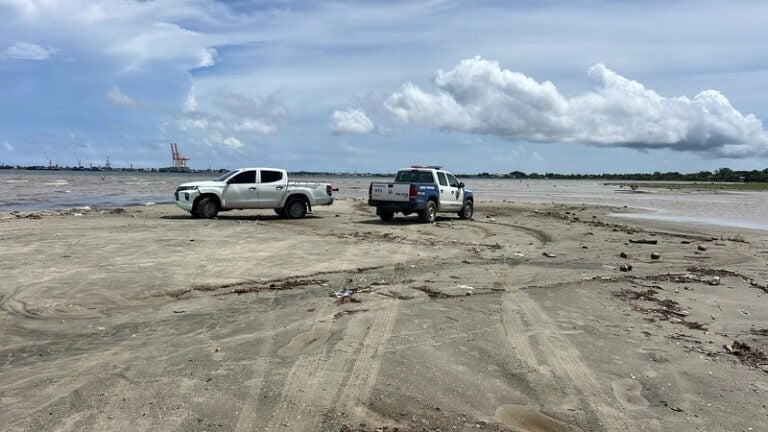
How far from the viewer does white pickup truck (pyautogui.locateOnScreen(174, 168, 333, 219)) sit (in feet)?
67.2

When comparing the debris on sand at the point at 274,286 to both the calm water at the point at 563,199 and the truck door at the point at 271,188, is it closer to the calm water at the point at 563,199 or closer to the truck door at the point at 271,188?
the truck door at the point at 271,188

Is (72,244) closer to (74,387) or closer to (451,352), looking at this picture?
(74,387)

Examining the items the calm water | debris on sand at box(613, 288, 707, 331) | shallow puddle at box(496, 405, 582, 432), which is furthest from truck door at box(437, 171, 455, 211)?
shallow puddle at box(496, 405, 582, 432)

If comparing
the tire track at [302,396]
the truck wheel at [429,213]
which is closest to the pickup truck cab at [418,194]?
the truck wheel at [429,213]

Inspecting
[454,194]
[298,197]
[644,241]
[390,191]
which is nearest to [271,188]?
[298,197]

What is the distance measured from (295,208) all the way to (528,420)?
719 inches

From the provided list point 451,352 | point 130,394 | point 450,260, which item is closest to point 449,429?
point 451,352

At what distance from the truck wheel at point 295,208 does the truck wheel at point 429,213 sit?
15.4 feet

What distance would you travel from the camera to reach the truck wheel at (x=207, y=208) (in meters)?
20.5

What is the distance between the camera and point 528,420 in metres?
4.36

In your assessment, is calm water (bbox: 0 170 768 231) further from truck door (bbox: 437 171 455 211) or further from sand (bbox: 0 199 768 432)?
sand (bbox: 0 199 768 432)

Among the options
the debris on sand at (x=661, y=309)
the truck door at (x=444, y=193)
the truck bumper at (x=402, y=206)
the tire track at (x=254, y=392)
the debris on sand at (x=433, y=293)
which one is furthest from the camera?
the truck door at (x=444, y=193)

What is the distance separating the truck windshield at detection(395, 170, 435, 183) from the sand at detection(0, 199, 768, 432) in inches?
335

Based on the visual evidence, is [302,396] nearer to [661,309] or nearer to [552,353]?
[552,353]
